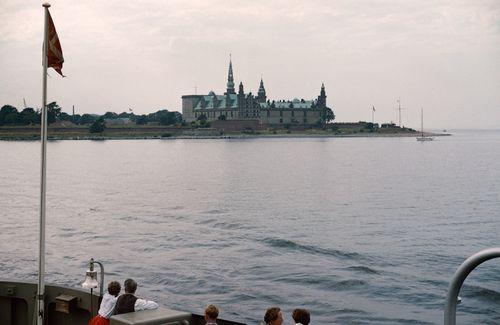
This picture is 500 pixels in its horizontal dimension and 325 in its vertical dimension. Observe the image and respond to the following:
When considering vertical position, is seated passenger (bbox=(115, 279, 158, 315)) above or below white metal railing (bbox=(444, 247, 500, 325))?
below

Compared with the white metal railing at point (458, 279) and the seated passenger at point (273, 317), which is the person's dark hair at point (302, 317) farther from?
the white metal railing at point (458, 279)

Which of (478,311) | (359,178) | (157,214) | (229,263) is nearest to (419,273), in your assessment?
(478,311)

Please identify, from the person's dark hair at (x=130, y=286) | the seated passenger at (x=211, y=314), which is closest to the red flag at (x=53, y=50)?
the person's dark hair at (x=130, y=286)

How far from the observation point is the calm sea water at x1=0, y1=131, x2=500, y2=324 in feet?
83.2

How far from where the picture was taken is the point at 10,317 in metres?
10.5

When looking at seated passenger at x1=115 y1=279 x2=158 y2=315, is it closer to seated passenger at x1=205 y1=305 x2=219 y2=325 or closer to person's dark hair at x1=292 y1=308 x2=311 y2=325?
seated passenger at x1=205 y1=305 x2=219 y2=325

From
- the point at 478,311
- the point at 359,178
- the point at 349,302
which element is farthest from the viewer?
the point at 359,178

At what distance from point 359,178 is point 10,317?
8476cm

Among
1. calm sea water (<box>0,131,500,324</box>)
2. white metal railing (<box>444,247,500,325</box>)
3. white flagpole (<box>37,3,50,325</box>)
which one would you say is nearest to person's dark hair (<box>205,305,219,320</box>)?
white flagpole (<box>37,3,50,325</box>)

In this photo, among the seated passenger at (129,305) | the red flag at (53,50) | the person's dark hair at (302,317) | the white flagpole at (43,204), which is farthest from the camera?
the red flag at (53,50)

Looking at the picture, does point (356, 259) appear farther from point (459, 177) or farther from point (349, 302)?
point (459, 177)

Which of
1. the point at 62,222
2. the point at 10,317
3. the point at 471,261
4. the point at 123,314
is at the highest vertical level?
the point at 471,261

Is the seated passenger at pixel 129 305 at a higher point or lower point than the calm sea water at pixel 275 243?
higher

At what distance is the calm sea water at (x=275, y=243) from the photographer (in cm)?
2536
